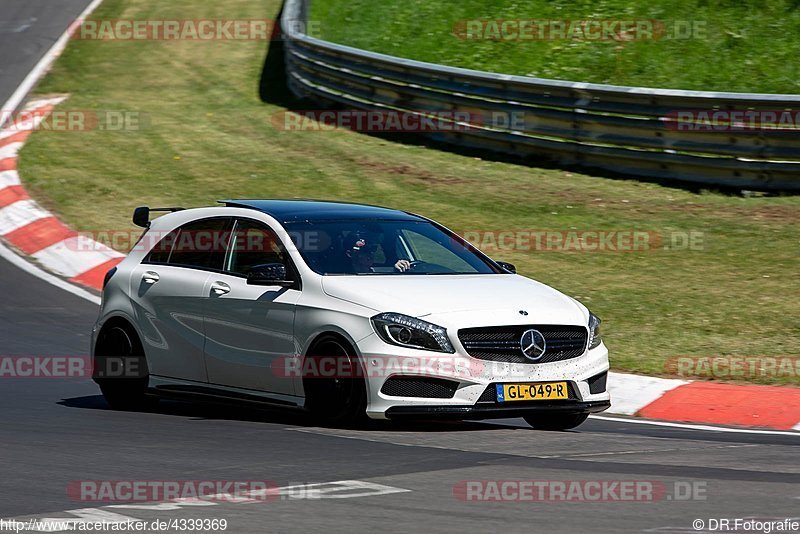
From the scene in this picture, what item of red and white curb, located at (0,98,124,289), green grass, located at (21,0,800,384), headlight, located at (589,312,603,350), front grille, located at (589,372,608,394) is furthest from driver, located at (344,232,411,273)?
red and white curb, located at (0,98,124,289)

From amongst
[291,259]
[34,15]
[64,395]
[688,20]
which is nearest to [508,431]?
[291,259]

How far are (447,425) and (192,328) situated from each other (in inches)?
76.1

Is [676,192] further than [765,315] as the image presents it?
Yes

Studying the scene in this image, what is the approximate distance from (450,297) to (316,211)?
4.88 ft

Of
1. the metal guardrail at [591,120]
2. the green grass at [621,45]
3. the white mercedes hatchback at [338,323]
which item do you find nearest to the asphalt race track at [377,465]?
the white mercedes hatchback at [338,323]

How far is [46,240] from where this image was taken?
645 inches

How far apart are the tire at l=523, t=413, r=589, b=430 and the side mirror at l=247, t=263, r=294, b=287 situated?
6.01ft

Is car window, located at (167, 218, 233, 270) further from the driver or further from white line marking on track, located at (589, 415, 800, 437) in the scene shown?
white line marking on track, located at (589, 415, 800, 437)

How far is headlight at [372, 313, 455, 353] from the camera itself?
8719 millimetres

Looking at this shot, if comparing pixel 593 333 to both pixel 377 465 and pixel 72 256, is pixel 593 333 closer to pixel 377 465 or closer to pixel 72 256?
pixel 377 465

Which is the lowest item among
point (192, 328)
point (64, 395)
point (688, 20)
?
point (64, 395)

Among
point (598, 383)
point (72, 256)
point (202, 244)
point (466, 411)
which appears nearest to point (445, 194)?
point (72, 256)

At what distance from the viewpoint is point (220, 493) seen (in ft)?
22.9

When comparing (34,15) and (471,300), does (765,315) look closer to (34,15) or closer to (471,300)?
(471,300)
